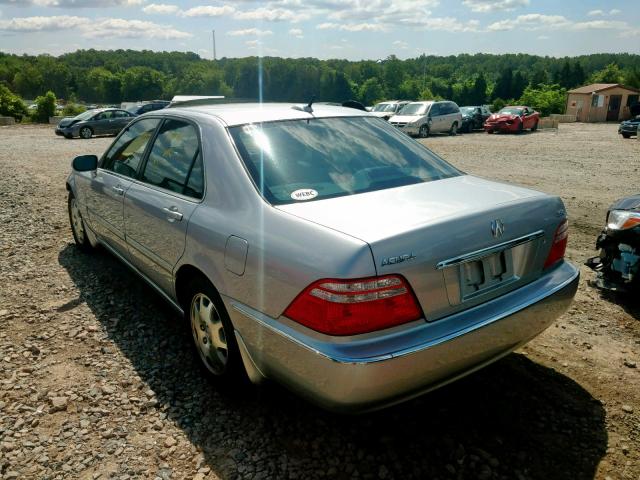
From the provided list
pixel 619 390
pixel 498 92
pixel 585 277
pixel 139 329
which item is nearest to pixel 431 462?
pixel 619 390

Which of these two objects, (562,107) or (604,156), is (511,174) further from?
(562,107)

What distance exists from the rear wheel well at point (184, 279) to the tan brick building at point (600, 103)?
4926cm

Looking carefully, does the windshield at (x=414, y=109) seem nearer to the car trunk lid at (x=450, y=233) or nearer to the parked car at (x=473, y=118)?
the parked car at (x=473, y=118)

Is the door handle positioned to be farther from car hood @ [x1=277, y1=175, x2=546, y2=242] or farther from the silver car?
car hood @ [x1=277, y1=175, x2=546, y2=242]

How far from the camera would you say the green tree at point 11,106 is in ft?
116

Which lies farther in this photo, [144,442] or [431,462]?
[144,442]

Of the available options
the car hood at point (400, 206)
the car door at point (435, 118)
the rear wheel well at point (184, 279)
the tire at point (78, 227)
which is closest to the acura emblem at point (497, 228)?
the car hood at point (400, 206)

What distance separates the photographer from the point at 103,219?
14.3 ft

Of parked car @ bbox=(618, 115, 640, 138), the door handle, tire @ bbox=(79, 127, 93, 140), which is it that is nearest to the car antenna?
the door handle

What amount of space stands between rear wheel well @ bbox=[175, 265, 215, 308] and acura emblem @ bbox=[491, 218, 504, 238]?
1.54 m

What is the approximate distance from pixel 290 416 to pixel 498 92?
301 feet

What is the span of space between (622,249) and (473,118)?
2639 cm

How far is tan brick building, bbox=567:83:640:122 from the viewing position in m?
44.2

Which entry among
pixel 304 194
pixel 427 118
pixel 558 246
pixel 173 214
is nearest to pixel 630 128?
pixel 427 118
